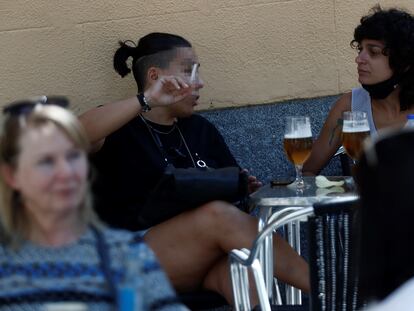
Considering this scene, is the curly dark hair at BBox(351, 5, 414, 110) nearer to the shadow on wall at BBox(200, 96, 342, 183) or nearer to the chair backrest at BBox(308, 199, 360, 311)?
the shadow on wall at BBox(200, 96, 342, 183)

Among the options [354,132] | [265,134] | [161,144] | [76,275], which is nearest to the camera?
[76,275]

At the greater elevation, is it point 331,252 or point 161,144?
point 161,144

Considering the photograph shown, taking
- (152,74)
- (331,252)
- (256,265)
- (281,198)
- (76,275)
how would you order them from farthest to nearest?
(152,74), (281,198), (256,265), (331,252), (76,275)

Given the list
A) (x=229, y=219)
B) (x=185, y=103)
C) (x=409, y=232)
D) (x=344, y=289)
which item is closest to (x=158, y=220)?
(x=229, y=219)

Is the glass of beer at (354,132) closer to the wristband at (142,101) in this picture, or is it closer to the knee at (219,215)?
the knee at (219,215)

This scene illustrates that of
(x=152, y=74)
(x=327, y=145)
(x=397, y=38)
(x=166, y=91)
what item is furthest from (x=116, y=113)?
(x=397, y=38)

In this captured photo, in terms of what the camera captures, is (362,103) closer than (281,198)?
No

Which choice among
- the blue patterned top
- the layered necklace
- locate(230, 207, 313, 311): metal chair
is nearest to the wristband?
the layered necklace

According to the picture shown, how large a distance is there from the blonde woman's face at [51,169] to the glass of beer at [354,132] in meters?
1.81

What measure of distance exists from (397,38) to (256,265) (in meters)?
1.60

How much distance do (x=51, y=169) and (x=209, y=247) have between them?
168 centimetres

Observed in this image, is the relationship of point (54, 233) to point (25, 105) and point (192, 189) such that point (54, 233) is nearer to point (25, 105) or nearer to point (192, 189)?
point (25, 105)

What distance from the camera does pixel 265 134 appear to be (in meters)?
5.18

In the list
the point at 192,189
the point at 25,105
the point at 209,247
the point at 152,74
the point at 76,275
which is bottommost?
the point at 209,247
